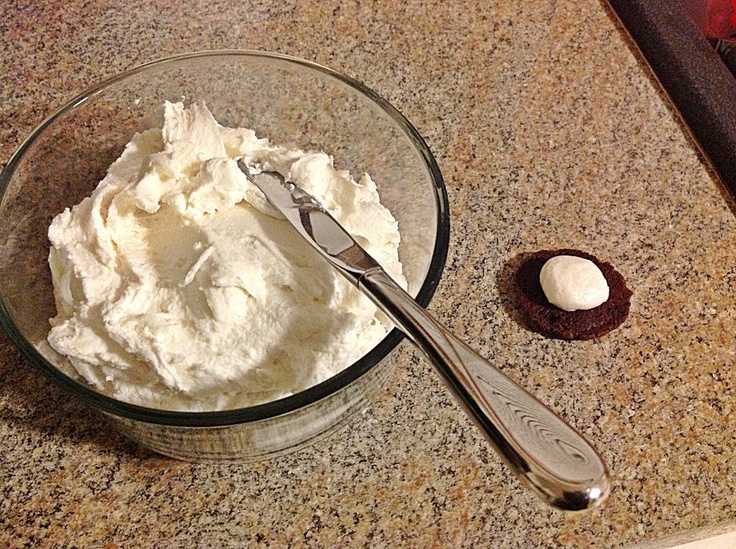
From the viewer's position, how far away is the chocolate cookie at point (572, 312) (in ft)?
2.66

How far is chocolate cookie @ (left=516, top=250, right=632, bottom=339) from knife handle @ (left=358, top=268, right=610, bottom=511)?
0.94ft

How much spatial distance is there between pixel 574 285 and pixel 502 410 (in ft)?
1.12

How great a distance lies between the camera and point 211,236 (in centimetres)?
70

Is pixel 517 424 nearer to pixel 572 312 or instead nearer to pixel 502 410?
pixel 502 410

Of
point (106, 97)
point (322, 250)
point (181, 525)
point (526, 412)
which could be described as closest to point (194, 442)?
point (181, 525)

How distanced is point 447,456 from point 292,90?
466 millimetres

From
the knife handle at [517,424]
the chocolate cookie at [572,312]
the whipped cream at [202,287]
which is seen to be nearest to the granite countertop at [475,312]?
the chocolate cookie at [572,312]

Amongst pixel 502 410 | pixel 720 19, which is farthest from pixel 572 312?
pixel 720 19

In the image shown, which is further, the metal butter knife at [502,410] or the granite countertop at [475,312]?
the granite countertop at [475,312]

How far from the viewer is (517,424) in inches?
19.3

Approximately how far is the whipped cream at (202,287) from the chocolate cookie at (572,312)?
0.59 feet

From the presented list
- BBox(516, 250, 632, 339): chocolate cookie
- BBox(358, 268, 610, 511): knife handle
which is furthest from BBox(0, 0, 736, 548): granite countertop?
BBox(358, 268, 610, 511): knife handle

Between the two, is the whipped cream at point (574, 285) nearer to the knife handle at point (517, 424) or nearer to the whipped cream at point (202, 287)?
the whipped cream at point (202, 287)

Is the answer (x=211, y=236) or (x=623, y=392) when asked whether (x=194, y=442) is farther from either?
(x=623, y=392)
